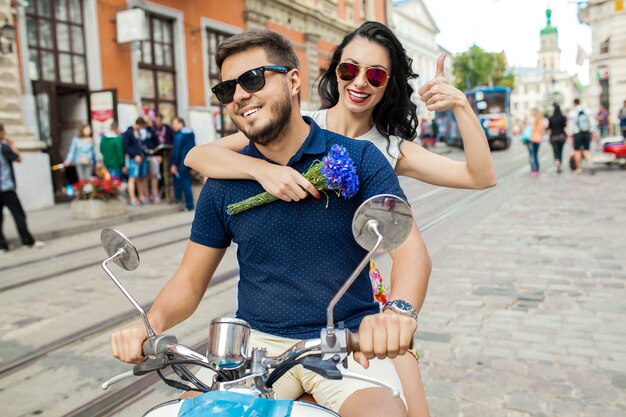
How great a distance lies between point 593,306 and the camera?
514 centimetres

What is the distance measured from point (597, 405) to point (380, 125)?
6.49 ft

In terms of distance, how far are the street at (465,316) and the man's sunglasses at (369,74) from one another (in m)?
1.84

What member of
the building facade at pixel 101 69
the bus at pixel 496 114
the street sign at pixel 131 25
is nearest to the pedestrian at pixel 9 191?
the building facade at pixel 101 69

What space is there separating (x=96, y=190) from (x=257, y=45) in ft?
32.6

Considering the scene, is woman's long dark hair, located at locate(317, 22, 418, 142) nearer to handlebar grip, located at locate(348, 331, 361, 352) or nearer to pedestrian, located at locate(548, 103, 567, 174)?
handlebar grip, located at locate(348, 331, 361, 352)

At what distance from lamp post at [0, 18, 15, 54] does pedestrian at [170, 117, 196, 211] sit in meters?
3.52

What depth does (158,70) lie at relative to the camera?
17.9 metres

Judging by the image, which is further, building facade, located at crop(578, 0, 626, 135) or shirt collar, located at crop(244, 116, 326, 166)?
building facade, located at crop(578, 0, 626, 135)

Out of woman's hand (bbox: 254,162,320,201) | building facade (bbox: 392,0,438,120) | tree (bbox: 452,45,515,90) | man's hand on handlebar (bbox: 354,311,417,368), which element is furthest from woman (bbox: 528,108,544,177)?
tree (bbox: 452,45,515,90)

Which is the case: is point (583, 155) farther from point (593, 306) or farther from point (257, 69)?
point (257, 69)

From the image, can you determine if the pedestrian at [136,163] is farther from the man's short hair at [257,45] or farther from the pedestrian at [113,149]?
the man's short hair at [257,45]

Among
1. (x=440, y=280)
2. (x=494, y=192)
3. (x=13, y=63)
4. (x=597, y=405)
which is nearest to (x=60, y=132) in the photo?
(x=13, y=63)

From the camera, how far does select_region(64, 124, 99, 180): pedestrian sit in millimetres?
13484

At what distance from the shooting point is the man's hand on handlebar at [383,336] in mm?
1510
